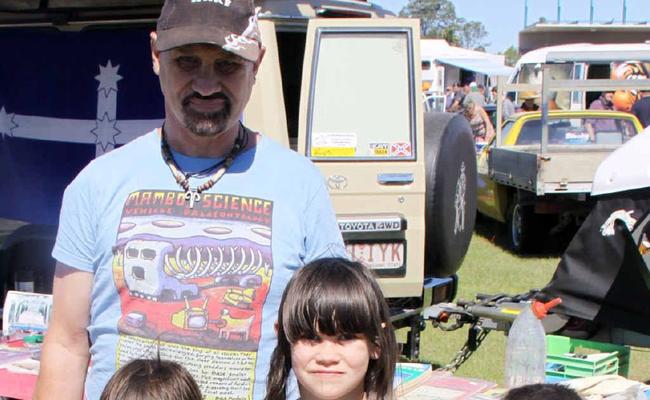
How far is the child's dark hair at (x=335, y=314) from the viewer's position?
1.97 meters

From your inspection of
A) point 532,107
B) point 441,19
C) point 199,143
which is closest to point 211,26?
point 199,143

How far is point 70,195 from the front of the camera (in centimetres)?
219

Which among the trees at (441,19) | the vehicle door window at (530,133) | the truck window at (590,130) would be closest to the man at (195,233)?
the truck window at (590,130)

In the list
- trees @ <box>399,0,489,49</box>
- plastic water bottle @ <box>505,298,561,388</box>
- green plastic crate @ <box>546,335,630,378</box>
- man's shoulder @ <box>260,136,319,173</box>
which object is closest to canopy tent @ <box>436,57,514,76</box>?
green plastic crate @ <box>546,335,630,378</box>

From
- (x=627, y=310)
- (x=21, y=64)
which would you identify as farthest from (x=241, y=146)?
(x=21, y=64)

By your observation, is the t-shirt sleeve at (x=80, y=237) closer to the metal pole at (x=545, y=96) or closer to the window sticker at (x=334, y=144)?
the window sticker at (x=334, y=144)

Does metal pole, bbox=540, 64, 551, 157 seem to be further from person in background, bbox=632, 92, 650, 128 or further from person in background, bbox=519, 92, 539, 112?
person in background, bbox=519, 92, 539, 112

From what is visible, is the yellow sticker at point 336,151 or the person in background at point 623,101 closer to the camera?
the yellow sticker at point 336,151

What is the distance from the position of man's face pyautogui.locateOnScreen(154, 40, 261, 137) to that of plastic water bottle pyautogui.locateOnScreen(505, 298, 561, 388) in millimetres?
1885

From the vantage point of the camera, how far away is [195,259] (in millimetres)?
2105

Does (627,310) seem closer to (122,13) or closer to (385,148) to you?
(385,148)

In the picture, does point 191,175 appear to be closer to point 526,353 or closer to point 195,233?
point 195,233

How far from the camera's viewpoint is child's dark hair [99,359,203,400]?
81.3 inches

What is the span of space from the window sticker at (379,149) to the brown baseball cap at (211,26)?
2571 millimetres
